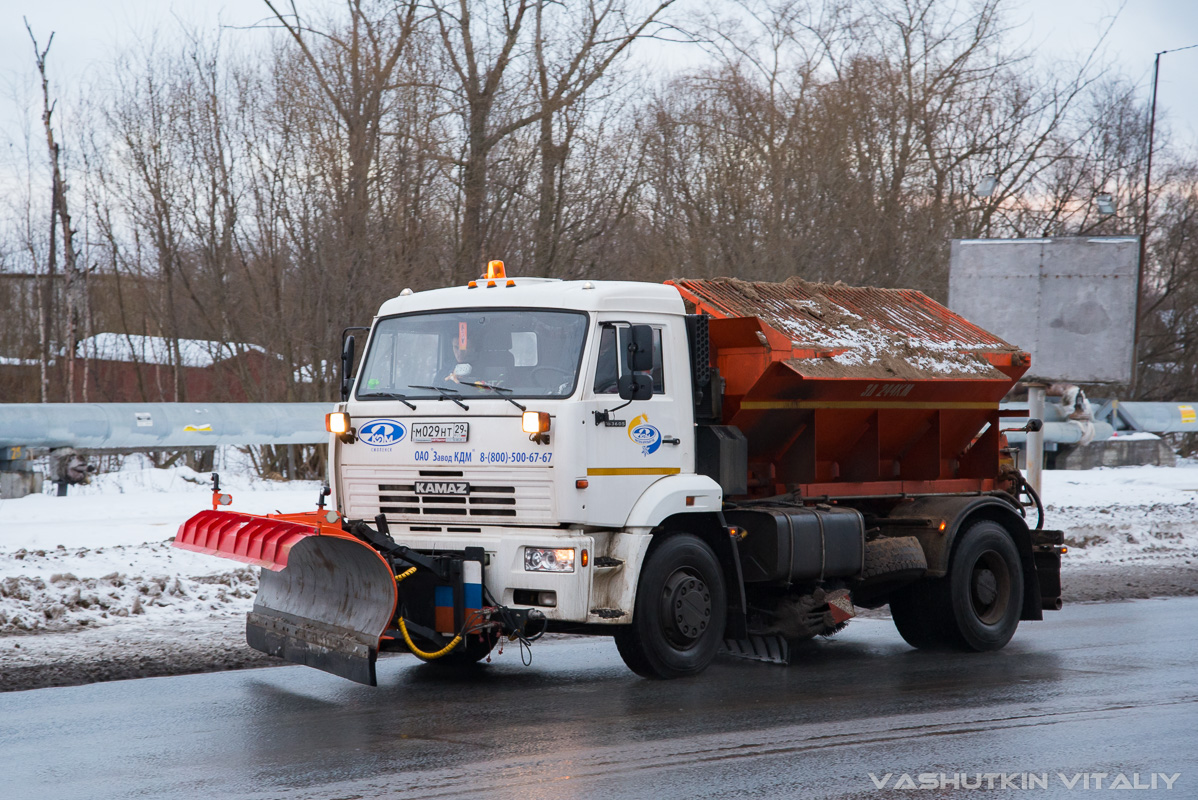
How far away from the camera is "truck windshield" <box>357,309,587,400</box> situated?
307 inches

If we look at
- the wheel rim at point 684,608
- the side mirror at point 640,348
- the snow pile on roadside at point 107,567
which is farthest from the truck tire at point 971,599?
the snow pile on roadside at point 107,567

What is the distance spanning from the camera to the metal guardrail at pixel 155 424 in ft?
49.9

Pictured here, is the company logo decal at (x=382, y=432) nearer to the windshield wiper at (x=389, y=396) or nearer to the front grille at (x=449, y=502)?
the windshield wiper at (x=389, y=396)

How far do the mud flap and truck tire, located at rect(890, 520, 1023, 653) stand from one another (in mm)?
4625

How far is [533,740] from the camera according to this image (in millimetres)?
6367

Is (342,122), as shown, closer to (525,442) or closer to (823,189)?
(823,189)

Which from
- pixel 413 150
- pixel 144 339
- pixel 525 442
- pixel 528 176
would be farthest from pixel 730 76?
pixel 525 442

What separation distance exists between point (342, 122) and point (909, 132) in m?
13.2

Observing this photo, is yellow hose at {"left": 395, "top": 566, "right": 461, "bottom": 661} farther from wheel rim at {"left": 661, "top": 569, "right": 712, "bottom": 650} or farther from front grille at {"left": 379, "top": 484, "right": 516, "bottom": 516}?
wheel rim at {"left": 661, "top": 569, "right": 712, "bottom": 650}

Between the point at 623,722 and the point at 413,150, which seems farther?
the point at 413,150

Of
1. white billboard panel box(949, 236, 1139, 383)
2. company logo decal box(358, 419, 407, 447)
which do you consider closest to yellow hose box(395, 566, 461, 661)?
company logo decal box(358, 419, 407, 447)

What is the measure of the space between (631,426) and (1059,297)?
11.7 meters

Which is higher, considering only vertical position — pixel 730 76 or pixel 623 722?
pixel 730 76

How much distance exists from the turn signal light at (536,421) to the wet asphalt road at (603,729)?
1647mm
